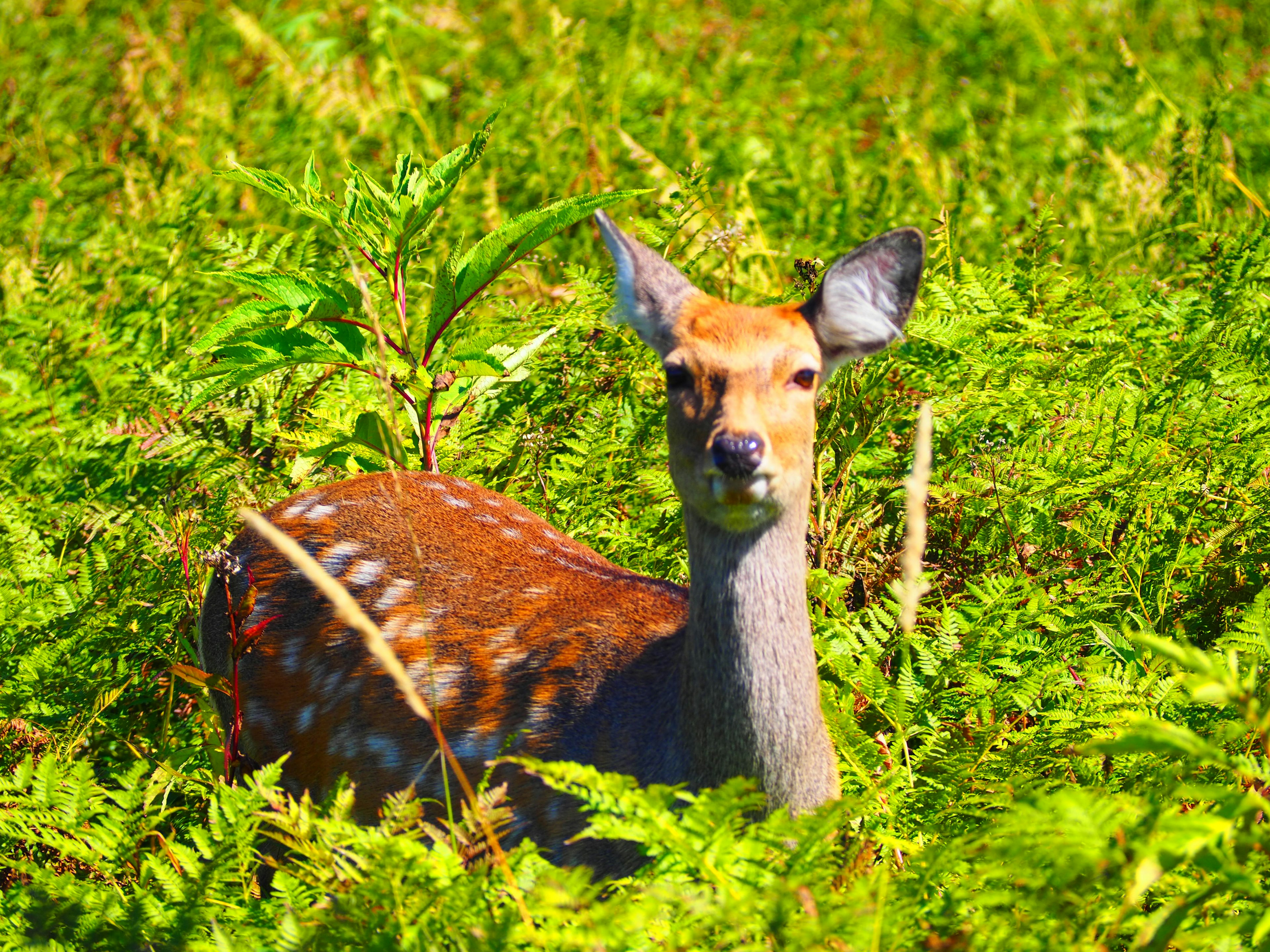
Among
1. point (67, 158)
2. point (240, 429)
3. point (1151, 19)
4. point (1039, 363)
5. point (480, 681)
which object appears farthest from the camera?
point (1151, 19)

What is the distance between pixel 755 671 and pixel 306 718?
1664 millimetres

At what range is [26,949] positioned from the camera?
2.57m

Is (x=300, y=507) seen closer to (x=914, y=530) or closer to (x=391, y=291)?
(x=391, y=291)

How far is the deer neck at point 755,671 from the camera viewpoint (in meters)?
3.03

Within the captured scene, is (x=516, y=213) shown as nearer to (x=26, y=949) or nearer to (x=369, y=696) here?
(x=369, y=696)

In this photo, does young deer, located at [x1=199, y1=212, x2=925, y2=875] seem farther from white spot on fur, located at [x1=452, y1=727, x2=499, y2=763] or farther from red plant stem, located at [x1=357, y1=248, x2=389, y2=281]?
red plant stem, located at [x1=357, y1=248, x2=389, y2=281]

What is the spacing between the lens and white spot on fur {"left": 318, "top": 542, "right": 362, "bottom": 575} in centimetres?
404

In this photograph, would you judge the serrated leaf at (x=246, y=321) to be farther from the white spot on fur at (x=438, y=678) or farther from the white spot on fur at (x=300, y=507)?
the white spot on fur at (x=438, y=678)

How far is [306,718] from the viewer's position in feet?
12.8

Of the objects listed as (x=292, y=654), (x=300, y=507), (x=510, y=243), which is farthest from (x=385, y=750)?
(x=510, y=243)

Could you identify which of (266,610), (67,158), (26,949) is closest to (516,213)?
(67,158)

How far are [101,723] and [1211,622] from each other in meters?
3.95

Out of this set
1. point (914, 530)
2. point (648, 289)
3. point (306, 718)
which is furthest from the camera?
point (306, 718)

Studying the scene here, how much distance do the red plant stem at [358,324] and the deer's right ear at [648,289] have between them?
38.9 inches
